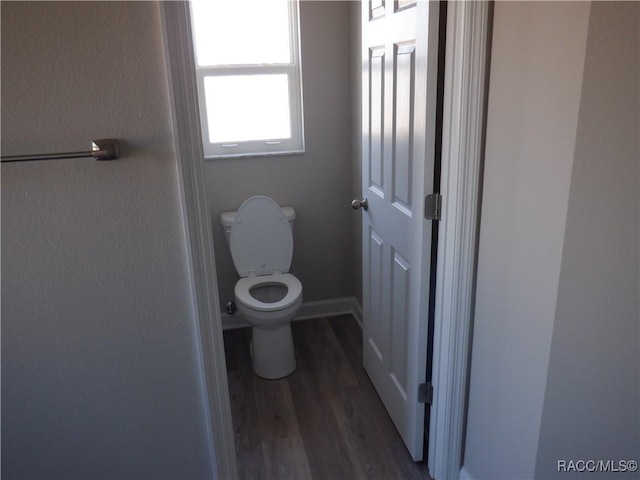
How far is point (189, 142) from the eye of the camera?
1229 millimetres

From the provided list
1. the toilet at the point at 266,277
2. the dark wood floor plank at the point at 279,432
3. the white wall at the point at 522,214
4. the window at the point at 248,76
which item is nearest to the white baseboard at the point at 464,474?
the white wall at the point at 522,214

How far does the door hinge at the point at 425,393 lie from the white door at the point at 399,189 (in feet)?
0.05

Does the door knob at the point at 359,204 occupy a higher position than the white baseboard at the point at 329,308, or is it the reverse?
the door knob at the point at 359,204

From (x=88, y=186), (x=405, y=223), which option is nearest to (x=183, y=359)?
(x=88, y=186)

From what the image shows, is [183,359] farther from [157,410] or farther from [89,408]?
[89,408]

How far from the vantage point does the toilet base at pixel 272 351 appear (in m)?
2.47

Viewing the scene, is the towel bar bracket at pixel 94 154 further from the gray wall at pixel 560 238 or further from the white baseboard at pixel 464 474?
the white baseboard at pixel 464 474

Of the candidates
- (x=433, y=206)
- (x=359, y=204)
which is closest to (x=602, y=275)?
(x=433, y=206)

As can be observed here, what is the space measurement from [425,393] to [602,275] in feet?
2.77

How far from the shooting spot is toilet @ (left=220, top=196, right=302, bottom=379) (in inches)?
95.7

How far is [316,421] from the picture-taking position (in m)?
2.22

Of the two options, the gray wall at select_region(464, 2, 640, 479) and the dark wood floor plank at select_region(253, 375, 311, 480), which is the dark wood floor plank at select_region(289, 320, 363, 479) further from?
the gray wall at select_region(464, 2, 640, 479)

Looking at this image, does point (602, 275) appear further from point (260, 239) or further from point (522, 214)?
point (260, 239)

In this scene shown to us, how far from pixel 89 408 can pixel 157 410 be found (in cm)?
19
